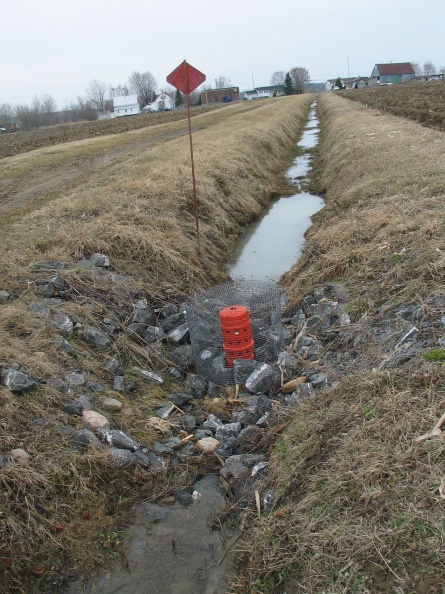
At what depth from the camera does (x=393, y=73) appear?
100 meters

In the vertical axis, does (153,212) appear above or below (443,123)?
below

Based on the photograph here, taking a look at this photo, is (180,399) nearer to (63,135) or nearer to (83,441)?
(83,441)

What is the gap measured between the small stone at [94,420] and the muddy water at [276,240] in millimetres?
4951

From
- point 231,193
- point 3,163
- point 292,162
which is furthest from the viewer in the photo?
point 292,162

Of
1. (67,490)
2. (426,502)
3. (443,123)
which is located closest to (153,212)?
(67,490)

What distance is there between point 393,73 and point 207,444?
11110 centimetres

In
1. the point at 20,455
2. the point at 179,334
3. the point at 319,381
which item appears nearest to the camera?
the point at 20,455

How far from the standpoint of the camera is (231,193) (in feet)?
41.8

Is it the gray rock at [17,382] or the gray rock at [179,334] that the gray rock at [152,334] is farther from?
the gray rock at [17,382]

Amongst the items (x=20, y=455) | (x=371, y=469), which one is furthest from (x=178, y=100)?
(x=371, y=469)

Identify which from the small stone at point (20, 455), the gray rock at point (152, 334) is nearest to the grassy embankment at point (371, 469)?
the small stone at point (20, 455)

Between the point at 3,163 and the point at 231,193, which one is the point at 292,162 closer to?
the point at 231,193

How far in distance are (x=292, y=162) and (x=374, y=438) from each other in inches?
736

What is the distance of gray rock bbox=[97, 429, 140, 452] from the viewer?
174 inches
